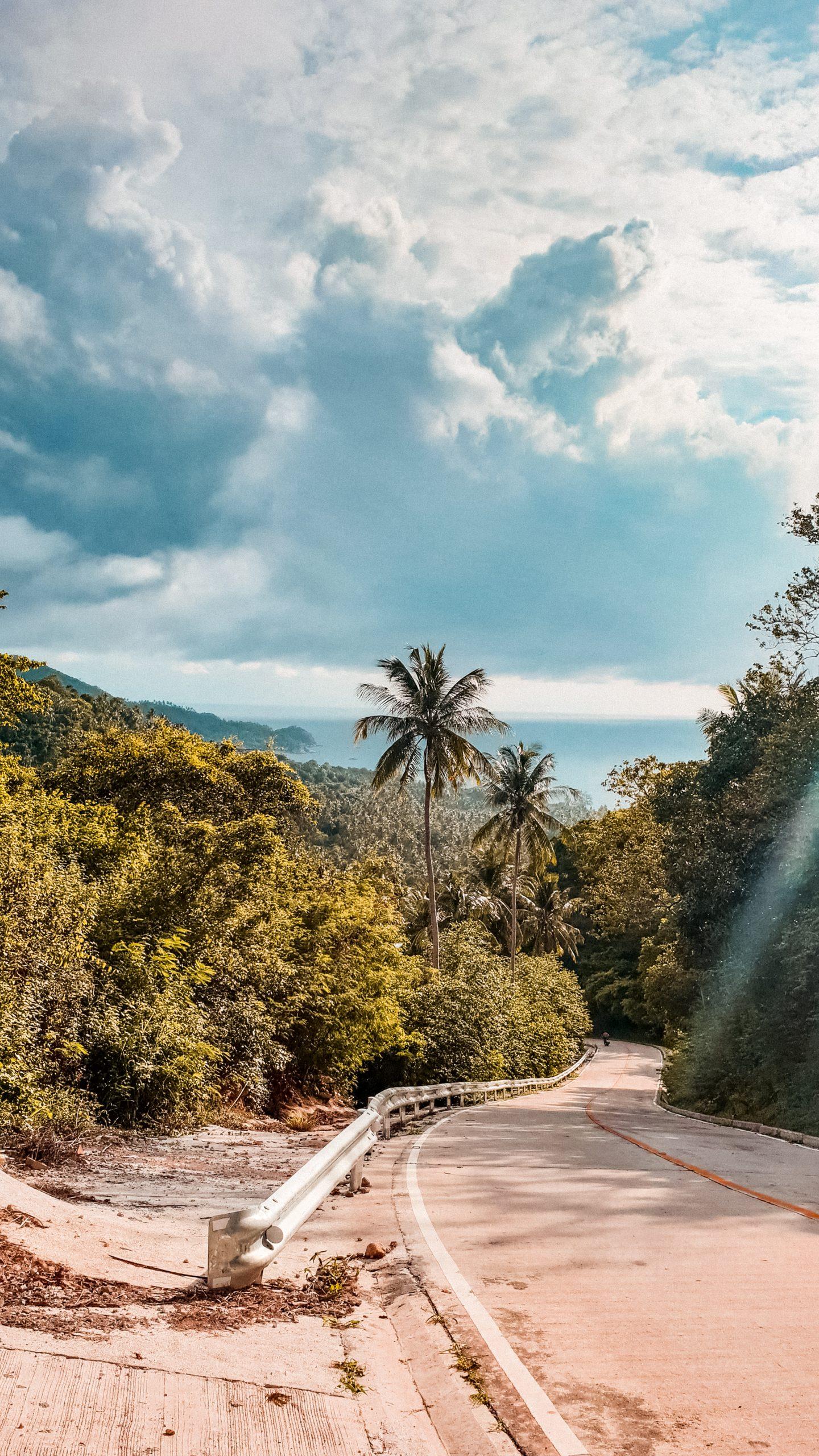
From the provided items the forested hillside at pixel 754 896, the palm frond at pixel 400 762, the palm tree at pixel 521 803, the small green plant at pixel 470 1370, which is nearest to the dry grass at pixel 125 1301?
the small green plant at pixel 470 1370

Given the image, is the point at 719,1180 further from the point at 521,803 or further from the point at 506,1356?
Answer: the point at 521,803

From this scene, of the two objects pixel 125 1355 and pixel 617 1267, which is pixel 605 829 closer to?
pixel 617 1267

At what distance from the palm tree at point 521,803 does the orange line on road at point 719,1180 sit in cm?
3380

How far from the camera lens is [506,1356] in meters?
4.43

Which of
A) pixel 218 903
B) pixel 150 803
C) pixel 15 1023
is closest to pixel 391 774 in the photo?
pixel 150 803

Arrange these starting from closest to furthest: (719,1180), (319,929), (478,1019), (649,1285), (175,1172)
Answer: (649,1285) → (175,1172) → (719,1180) → (319,929) → (478,1019)

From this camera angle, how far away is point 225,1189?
8508 mm

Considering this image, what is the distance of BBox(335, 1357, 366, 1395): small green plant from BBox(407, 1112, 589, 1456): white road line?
63cm

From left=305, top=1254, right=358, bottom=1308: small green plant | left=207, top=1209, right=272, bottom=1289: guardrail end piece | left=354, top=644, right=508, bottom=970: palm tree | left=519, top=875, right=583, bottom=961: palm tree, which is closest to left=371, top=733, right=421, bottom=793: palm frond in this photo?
left=354, top=644, right=508, bottom=970: palm tree

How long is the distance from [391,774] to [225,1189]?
2554 centimetres

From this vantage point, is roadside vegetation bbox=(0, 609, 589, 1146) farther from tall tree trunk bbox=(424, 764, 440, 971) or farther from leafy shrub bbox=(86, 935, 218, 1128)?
tall tree trunk bbox=(424, 764, 440, 971)

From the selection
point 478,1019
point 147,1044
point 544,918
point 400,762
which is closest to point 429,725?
point 400,762

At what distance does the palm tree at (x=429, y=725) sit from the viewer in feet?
110

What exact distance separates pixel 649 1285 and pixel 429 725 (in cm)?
2834
